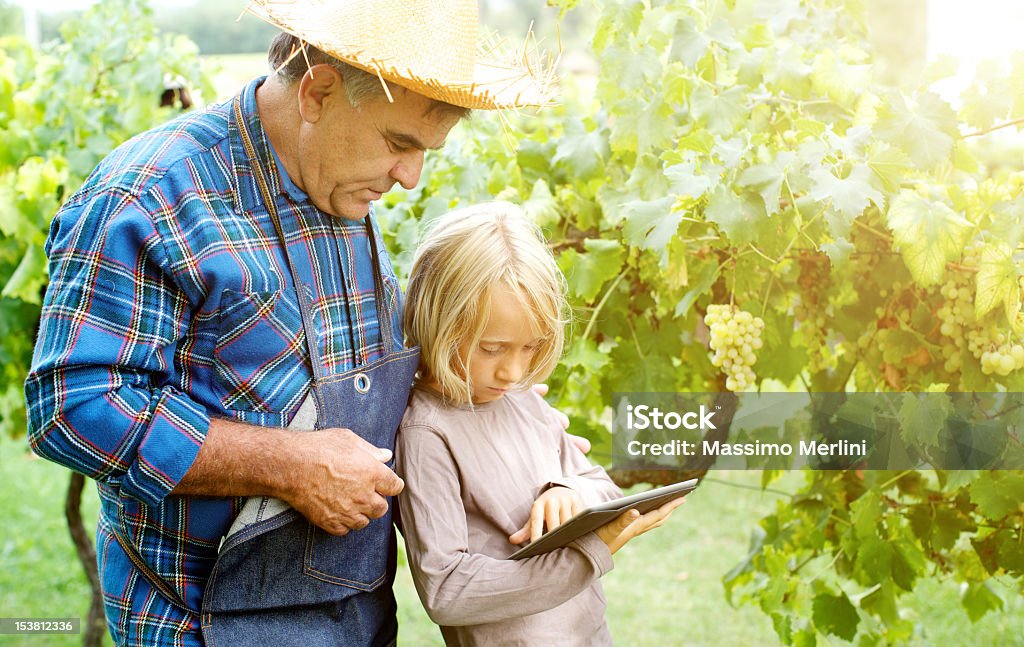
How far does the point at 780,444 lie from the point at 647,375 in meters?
0.50

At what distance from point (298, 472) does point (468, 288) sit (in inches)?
17.6

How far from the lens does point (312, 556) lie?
5.79 feet

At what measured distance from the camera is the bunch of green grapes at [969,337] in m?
2.17

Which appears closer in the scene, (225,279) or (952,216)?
(225,279)

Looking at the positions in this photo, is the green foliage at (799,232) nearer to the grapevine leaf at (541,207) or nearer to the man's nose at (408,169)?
the grapevine leaf at (541,207)

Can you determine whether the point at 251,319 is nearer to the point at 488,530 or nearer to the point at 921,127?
the point at 488,530

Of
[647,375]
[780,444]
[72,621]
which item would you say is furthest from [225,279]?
[72,621]

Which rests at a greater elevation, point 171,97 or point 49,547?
point 171,97

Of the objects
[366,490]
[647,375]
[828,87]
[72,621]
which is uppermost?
[828,87]

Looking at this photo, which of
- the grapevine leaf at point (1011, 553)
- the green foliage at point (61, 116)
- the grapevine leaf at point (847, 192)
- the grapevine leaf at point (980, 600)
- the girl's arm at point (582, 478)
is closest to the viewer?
the girl's arm at point (582, 478)

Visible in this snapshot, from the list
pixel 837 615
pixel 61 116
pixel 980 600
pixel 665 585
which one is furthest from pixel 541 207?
pixel 665 585

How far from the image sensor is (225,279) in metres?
1.66

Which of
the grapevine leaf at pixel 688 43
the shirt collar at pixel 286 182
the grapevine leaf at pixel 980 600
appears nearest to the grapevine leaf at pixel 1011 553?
the grapevine leaf at pixel 980 600

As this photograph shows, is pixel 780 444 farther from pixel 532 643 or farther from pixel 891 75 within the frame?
pixel 891 75
